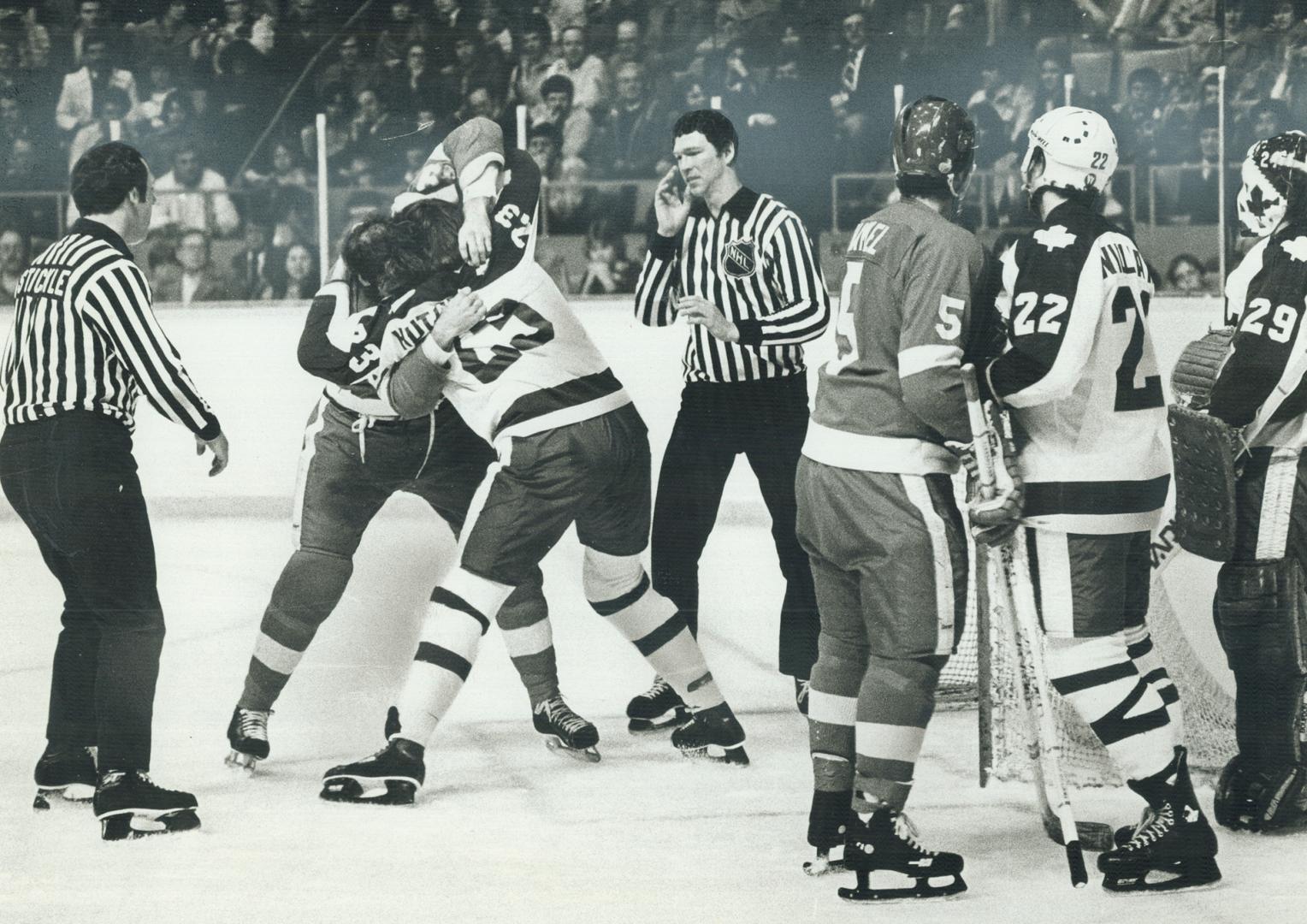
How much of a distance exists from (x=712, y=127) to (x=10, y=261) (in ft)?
4.52

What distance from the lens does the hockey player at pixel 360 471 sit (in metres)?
2.85

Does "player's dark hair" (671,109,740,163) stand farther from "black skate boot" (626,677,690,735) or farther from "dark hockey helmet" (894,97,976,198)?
"black skate boot" (626,677,690,735)

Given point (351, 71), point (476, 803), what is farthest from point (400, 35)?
point (476, 803)

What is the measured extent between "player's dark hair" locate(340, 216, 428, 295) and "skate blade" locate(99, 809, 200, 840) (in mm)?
1014

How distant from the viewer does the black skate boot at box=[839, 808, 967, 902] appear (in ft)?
7.06

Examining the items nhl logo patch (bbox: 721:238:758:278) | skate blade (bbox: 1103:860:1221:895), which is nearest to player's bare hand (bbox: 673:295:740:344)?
nhl logo patch (bbox: 721:238:758:278)

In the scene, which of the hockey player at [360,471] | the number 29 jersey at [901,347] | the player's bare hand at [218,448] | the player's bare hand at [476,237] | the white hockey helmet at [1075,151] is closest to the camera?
the number 29 jersey at [901,347]

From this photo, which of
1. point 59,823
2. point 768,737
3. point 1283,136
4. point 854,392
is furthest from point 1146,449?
point 59,823

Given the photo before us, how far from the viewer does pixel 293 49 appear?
9.98 feet

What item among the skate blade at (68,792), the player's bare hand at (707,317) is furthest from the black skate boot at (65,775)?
the player's bare hand at (707,317)

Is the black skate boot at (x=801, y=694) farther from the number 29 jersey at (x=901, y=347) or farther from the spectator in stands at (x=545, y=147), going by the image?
the spectator in stands at (x=545, y=147)

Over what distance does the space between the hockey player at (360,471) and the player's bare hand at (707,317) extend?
462mm

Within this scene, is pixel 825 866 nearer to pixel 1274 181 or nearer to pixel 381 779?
pixel 381 779

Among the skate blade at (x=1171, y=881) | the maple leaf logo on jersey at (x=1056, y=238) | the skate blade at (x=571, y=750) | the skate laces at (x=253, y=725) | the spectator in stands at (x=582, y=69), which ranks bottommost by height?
the skate blade at (x=571, y=750)
